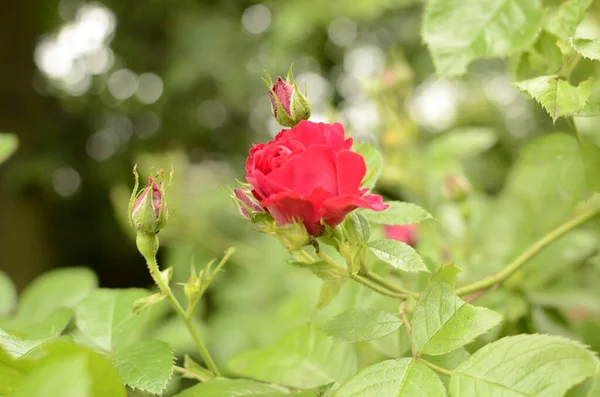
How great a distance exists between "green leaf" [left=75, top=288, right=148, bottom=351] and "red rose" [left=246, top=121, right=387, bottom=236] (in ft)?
0.76

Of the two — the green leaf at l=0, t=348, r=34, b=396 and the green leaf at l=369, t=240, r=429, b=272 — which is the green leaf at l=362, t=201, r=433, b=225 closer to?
the green leaf at l=369, t=240, r=429, b=272

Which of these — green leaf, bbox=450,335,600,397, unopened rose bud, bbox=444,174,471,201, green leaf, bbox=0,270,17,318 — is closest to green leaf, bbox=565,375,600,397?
green leaf, bbox=450,335,600,397

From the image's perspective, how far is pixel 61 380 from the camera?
0.29m

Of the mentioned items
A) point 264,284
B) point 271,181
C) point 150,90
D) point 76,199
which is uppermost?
point 271,181

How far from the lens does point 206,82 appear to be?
103 inches

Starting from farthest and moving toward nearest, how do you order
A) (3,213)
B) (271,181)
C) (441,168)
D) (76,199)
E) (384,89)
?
(76,199)
(3,213)
(384,89)
(441,168)
(271,181)

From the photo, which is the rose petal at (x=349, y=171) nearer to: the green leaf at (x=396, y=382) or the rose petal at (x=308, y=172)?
the rose petal at (x=308, y=172)

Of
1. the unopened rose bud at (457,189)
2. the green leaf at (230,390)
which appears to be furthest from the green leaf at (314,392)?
the unopened rose bud at (457,189)

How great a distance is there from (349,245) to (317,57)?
226 cm

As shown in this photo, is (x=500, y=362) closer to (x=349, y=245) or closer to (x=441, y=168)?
(x=349, y=245)

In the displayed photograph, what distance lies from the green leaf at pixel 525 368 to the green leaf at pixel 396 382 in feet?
0.06

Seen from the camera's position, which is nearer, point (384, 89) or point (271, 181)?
point (271, 181)

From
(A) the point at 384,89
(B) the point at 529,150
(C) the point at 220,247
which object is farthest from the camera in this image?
(C) the point at 220,247

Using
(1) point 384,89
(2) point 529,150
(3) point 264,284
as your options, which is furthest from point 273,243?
(2) point 529,150
